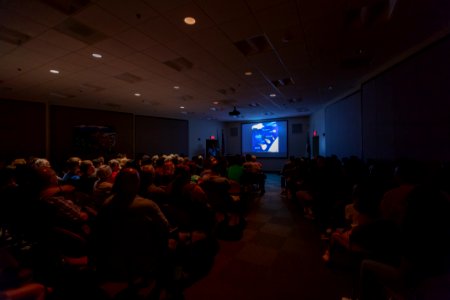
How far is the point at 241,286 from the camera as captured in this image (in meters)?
2.36

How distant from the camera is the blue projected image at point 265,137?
13633 millimetres

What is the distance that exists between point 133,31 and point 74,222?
2.87m

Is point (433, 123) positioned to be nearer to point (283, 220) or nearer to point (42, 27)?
point (283, 220)

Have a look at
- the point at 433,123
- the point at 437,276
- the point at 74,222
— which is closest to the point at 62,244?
the point at 74,222

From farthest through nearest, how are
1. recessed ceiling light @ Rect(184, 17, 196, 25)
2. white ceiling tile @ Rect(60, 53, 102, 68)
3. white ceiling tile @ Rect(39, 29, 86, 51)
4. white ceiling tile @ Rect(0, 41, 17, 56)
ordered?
white ceiling tile @ Rect(60, 53, 102, 68) → white ceiling tile @ Rect(0, 41, 17, 56) → white ceiling tile @ Rect(39, 29, 86, 51) → recessed ceiling light @ Rect(184, 17, 196, 25)

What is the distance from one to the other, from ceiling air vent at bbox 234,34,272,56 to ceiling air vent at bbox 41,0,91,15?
233cm

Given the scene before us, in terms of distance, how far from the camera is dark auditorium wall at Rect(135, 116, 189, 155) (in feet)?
35.5

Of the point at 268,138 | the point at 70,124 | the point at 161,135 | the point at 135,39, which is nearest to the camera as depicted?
the point at 135,39

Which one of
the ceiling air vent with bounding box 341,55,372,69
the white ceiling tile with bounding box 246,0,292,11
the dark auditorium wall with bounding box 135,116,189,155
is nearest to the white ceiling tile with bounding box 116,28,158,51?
the white ceiling tile with bounding box 246,0,292,11

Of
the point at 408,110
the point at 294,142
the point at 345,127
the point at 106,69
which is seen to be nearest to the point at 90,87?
the point at 106,69

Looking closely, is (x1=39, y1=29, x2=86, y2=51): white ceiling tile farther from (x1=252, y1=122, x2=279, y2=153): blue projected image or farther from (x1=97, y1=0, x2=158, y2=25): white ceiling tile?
(x1=252, y1=122, x2=279, y2=153): blue projected image

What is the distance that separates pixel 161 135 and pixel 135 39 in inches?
344

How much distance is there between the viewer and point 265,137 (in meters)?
13.9

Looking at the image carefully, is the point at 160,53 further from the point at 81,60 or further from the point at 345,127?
the point at 345,127
